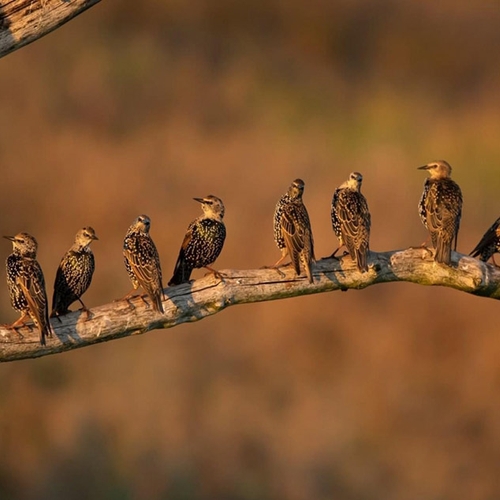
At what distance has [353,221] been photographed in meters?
12.3

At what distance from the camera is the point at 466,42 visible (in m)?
24.5

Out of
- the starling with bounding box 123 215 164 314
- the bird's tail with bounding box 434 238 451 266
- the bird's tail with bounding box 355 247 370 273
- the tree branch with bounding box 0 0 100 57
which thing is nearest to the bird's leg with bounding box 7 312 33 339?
the starling with bounding box 123 215 164 314

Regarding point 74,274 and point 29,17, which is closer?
point 29,17

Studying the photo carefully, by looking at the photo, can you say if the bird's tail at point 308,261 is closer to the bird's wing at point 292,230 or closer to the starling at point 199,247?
the bird's wing at point 292,230

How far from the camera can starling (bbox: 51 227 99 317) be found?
39.2ft

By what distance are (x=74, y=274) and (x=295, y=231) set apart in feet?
5.32

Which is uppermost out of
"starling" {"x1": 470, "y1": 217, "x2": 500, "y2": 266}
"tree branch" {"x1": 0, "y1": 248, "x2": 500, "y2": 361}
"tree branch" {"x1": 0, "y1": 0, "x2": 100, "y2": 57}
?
"tree branch" {"x1": 0, "y1": 0, "x2": 100, "y2": 57}

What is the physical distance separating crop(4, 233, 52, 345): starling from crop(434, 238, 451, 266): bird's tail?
293cm

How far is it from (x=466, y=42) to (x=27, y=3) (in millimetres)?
14137

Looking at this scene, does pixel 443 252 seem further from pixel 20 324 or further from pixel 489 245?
pixel 20 324

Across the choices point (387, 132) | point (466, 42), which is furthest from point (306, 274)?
point (466, 42)

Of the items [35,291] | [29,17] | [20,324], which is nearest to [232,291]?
[35,291]

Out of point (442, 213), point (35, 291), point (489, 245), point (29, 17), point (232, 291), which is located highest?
point (29, 17)

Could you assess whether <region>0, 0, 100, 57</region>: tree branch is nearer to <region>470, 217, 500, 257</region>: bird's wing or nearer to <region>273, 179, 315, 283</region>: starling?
<region>273, 179, 315, 283</region>: starling
